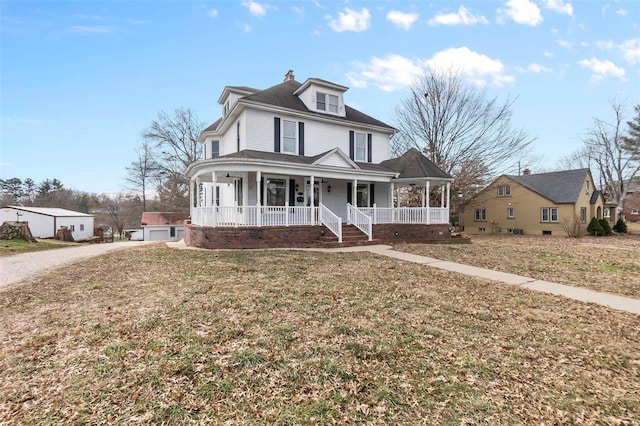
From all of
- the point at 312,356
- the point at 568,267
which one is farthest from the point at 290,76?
the point at 312,356

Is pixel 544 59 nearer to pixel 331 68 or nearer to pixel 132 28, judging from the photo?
pixel 331 68

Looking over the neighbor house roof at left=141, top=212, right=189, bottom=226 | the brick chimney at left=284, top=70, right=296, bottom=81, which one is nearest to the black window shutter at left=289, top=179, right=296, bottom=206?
the brick chimney at left=284, top=70, right=296, bottom=81

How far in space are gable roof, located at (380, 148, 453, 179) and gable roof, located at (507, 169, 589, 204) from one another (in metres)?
16.4

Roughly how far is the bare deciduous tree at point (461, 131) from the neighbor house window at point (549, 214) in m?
6.01

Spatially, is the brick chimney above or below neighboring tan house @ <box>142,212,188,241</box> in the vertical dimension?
Answer: above

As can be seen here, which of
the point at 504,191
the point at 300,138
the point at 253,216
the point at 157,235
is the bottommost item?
the point at 157,235

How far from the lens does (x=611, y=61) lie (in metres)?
18.3

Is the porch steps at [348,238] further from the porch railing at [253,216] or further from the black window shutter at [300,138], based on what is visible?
the black window shutter at [300,138]

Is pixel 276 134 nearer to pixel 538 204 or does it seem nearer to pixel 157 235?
pixel 157 235

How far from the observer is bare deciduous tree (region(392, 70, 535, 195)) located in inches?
851

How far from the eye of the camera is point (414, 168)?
52.4 ft

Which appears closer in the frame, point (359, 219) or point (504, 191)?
point (359, 219)

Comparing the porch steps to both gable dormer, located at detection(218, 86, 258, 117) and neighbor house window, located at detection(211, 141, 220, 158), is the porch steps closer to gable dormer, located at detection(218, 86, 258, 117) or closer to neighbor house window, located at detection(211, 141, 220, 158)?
gable dormer, located at detection(218, 86, 258, 117)

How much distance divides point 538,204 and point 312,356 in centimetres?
3038
